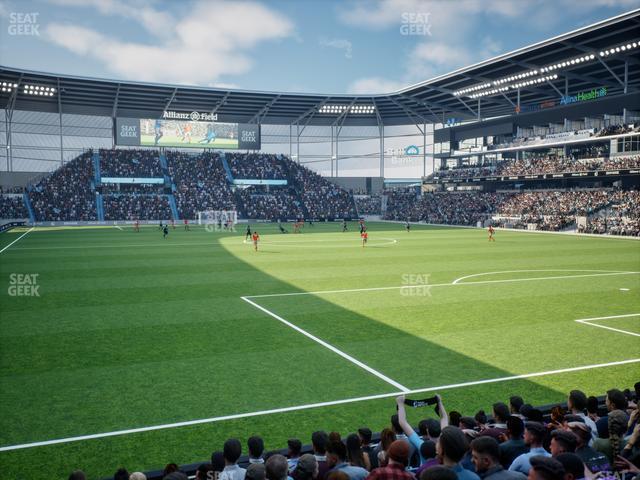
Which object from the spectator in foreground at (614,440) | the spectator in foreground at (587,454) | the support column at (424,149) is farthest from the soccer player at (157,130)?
the spectator in foreground at (587,454)

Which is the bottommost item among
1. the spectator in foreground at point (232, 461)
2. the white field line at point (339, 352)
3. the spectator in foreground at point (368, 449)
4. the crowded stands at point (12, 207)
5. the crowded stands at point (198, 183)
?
the white field line at point (339, 352)

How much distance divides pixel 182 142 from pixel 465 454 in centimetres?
7756

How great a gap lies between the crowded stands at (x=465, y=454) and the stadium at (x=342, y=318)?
0.9 inches

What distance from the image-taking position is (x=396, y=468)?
4.42m

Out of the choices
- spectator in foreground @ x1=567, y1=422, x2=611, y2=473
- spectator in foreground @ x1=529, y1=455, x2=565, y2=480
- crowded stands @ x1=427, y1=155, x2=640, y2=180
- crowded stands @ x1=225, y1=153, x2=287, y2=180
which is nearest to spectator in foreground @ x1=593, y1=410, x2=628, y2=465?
spectator in foreground @ x1=567, y1=422, x2=611, y2=473

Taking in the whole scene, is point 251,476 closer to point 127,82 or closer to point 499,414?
point 499,414

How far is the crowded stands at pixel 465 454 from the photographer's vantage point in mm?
4414

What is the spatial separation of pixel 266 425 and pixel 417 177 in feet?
294

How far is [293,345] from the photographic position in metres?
13.5

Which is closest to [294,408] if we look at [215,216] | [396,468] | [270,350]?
[270,350]

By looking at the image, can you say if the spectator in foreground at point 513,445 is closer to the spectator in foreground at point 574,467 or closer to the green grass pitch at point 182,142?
the spectator in foreground at point 574,467

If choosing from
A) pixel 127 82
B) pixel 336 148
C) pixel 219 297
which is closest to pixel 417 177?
pixel 336 148

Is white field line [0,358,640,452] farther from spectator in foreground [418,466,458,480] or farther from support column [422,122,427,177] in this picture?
support column [422,122,427,177]

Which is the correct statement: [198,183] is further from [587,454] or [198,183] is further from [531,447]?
[587,454]
